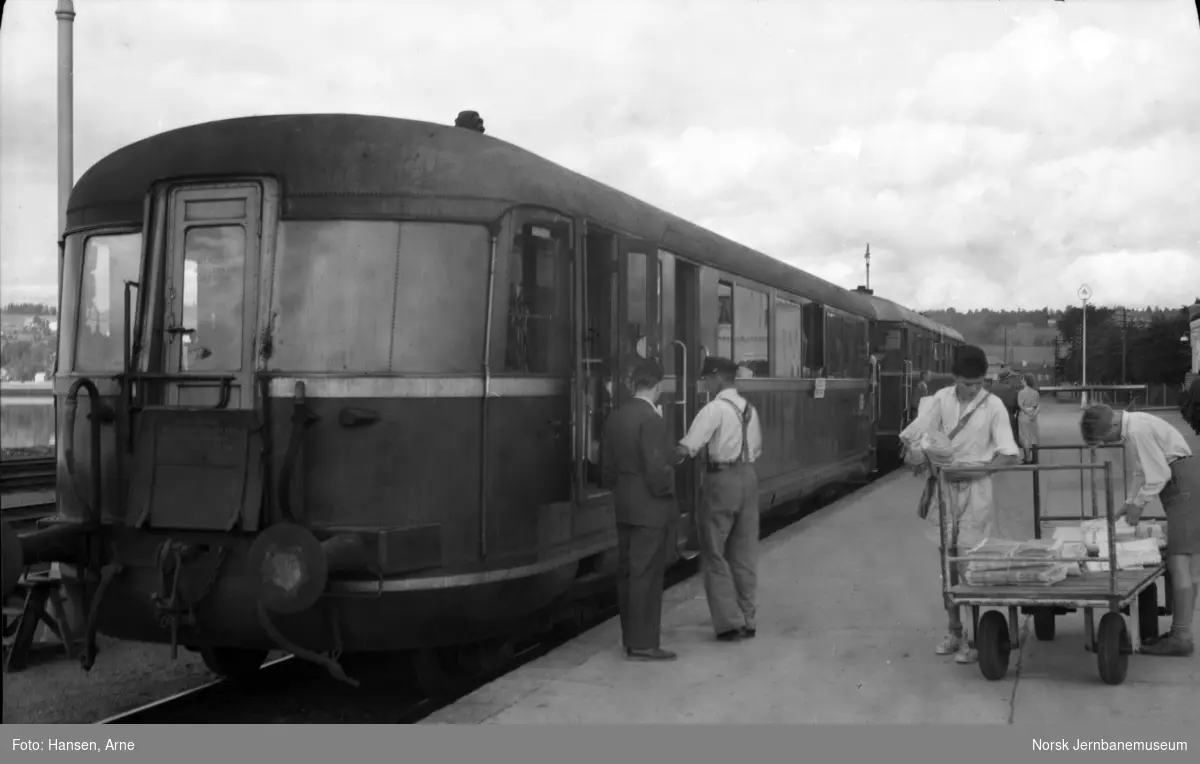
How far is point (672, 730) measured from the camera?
5.34 metres

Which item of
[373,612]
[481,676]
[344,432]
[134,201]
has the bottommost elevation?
[481,676]

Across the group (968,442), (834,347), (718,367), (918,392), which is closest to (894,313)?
(918,392)

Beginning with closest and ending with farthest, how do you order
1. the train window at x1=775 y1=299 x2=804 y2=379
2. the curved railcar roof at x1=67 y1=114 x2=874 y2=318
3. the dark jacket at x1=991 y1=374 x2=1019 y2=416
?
1. the curved railcar roof at x1=67 y1=114 x2=874 y2=318
2. the train window at x1=775 y1=299 x2=804 y2=379
3. the dark jacket at x1=991 y1=374 x2=1019 y2=416

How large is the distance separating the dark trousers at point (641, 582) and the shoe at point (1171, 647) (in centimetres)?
273

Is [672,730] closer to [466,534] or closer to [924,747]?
[924,747]

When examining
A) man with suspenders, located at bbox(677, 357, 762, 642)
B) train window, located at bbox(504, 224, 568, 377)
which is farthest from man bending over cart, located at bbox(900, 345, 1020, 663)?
train window, located at bbox(504, 224, 568, 377)

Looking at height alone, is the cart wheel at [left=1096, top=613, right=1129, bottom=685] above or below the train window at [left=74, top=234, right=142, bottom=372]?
below

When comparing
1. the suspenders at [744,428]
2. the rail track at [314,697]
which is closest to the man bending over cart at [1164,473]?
the suspenders at [744,428]

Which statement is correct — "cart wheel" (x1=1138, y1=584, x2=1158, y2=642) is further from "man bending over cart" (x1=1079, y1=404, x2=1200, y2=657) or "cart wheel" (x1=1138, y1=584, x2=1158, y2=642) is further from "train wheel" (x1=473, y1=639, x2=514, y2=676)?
"train wheel" (x1=473, y1=639, x2=514, y2=676)

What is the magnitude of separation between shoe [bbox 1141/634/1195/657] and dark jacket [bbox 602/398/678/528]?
277 cm

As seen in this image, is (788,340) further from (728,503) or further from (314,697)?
(314,697)

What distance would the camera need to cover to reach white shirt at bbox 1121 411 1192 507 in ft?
21.3

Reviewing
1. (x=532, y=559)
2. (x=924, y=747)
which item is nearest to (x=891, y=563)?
(x=532, y=559)

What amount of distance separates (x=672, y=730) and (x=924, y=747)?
3.43 ft
